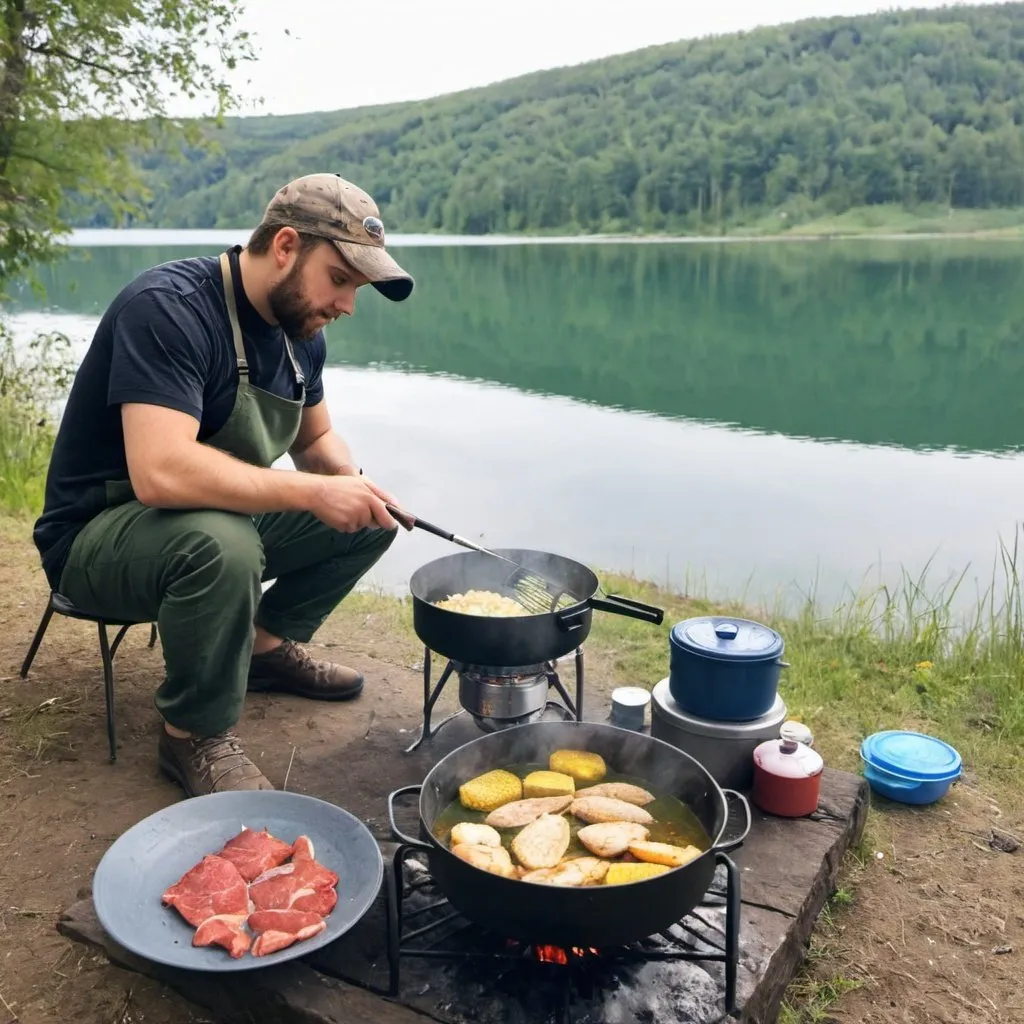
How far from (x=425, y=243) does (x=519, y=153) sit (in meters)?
16.8

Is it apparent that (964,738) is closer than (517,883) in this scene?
No

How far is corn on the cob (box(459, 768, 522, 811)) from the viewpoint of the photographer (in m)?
2.53

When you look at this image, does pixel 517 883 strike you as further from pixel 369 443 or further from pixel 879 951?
pixel 369 443

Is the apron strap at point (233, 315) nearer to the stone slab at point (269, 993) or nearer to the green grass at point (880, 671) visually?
the stone slab at point (269, 993)

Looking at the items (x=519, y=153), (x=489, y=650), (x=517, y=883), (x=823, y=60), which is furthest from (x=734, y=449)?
(x=823, y=60)

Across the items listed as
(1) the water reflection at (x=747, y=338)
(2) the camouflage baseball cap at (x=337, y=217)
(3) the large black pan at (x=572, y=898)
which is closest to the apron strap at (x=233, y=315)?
(2) the camouflage baseball cap at (x=337, y=217)

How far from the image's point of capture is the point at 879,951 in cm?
259

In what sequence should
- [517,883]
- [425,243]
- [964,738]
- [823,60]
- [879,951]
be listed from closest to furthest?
[517,883], [879,951], [964,738], [425,243], [823,60]

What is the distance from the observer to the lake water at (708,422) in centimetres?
820

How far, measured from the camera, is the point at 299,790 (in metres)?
3.12

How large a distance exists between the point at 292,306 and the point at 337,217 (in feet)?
1.15

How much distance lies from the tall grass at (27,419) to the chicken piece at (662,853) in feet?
18.9

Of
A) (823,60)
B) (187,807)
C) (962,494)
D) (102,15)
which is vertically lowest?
(962,494)

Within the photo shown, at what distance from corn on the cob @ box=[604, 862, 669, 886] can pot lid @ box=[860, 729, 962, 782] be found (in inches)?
58.6
